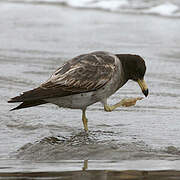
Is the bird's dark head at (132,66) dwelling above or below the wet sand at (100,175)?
above

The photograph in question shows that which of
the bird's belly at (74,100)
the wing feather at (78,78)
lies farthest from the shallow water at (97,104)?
the wing feather at (78,78)

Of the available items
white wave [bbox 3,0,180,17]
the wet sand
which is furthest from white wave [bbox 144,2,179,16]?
the wet sand

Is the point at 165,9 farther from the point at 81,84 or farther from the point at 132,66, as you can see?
the point at 81,84

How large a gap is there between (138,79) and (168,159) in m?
1.77

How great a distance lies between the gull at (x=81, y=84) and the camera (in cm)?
671

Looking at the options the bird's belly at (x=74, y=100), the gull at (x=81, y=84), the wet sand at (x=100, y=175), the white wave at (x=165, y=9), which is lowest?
the wet sand at (x=100, y=175)

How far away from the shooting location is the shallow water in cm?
624

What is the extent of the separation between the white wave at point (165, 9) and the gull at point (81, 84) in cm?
882

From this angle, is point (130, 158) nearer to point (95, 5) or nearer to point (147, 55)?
point (147, 55)

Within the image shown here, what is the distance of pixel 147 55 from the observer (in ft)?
36.5

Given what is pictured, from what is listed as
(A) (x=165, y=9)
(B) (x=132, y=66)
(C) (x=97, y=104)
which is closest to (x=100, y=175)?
(B) (x=132, y=66)

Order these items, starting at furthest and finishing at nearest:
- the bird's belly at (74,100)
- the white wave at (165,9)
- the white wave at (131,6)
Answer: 1. the white wave at (131,6)
2. the white wave at (165,9)
3. the bird's belly at (74,100)

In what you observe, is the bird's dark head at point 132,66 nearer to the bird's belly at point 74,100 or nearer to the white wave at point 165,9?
the bird's belly at point 74,100

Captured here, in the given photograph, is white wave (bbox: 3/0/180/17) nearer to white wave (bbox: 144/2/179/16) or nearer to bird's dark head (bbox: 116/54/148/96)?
white wave (bbox: 144/2/179/16)
